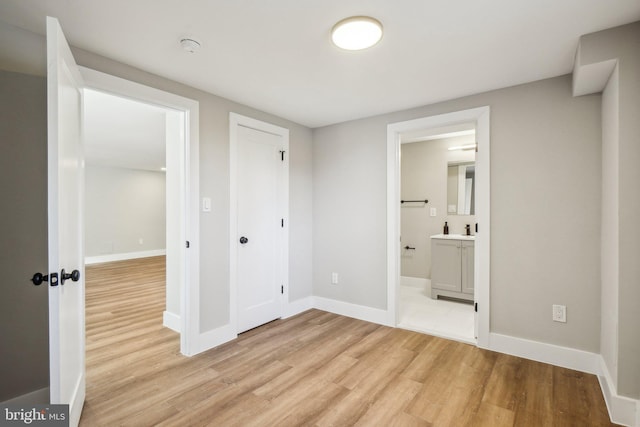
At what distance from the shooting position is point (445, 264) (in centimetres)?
430

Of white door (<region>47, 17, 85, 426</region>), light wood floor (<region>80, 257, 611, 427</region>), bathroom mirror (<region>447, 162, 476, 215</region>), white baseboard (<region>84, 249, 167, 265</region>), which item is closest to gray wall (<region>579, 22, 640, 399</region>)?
light wood floor (<region>80, 257, 611, 427</region>)

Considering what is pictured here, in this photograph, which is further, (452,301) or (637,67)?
(452,301)

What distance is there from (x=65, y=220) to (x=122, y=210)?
7514mm

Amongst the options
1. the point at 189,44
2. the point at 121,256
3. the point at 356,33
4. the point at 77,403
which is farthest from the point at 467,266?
the point at 121,256

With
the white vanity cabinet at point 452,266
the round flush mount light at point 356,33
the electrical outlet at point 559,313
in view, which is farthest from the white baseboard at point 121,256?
the electrical outlet at point 559,313

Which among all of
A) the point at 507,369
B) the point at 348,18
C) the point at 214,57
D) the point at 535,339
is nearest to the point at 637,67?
the point at 348,18

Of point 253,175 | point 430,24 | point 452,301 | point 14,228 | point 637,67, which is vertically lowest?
point 452,301

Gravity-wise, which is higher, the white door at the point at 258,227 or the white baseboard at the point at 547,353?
the white door at the point at 258,227

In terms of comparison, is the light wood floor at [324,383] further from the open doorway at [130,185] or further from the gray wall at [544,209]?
the open doorway at [130,185]

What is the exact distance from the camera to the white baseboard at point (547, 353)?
2.34 m

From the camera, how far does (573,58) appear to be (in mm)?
2143

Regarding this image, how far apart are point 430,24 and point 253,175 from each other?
218 centimetres

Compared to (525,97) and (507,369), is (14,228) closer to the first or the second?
(507,369)

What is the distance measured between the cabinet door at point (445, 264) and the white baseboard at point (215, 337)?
291cm
